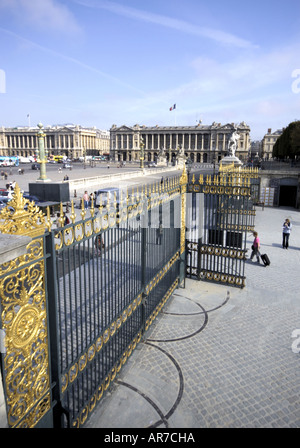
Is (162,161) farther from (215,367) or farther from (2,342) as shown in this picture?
(2,342)

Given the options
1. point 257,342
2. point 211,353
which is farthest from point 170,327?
point 257,342

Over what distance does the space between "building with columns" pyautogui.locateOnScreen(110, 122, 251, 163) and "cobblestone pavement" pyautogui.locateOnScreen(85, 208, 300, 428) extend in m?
117

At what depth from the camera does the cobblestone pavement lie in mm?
4711

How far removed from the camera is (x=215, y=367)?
5.81m

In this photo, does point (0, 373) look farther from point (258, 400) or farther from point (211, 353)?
point (211, 353)

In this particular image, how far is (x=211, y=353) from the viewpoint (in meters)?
6.21

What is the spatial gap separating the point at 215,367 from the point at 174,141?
13117 cm

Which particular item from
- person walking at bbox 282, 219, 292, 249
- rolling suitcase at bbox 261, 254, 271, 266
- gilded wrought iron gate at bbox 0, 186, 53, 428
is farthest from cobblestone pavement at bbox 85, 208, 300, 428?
person walking at bbox 282, 219, 292, 249

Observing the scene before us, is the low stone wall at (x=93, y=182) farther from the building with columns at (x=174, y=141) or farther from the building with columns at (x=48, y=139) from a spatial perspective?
the building with columns at (x=48, y=139)

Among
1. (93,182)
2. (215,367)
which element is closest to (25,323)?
(215,367)

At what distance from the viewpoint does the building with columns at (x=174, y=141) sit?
123688mm

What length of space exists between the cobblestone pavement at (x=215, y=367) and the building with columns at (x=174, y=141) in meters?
117

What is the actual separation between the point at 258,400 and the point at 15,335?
13.1 feet

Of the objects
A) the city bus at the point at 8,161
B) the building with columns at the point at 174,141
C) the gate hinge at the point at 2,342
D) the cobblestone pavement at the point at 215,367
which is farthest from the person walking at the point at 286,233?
the building with columns at the point at 174,141
